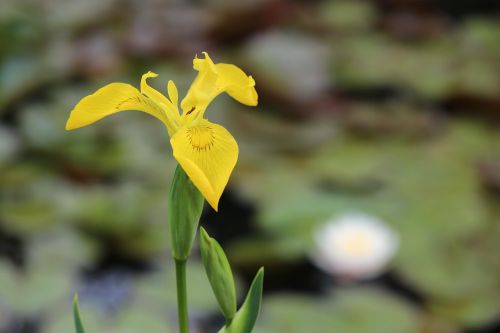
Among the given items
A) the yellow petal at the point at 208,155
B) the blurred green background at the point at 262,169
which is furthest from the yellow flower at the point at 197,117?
the blurred green background at the point at 262,169

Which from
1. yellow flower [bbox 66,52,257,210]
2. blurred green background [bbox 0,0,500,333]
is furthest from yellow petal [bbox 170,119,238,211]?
blurred green background [bbox 0,0,500,333]

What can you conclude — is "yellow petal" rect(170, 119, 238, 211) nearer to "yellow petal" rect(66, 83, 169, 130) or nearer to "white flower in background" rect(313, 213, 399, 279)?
"yellow petal" rect(66, 83, 169, 130)

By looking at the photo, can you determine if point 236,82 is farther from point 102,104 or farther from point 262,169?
point 262,169

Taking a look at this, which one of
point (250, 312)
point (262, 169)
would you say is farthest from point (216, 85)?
point (262, 169)

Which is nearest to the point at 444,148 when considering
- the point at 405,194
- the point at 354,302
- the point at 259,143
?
the point at 405,194

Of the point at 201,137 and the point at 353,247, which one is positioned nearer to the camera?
the point at 201,137

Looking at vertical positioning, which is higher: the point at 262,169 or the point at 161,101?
the point at 161,101

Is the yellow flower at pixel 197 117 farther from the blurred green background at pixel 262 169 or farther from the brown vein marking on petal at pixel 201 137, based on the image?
the blurred green background at pixel 262 169
